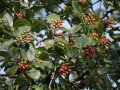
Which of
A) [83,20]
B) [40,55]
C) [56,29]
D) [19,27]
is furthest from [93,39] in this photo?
[19,27]

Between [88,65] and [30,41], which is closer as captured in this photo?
[30,41]

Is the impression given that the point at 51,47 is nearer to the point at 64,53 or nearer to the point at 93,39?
the point at 64,53

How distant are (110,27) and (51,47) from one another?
0.81 m

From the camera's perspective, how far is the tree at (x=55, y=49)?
181cm

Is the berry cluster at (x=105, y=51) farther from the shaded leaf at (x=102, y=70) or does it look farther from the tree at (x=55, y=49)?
the shaded leaf at (x=102, y=70)

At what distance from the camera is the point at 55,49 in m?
1.96

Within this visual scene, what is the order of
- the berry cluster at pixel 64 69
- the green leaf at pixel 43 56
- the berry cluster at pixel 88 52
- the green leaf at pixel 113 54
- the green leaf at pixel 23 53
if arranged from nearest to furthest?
the green leaf at pixel 23 53 < the green leaf at pixel 43 56 < the berry cluster at pixel 64 69 < the berry cluster at pixel 88 52 < the green leaf at pixel 113 54

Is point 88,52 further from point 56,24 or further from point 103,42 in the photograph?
point 56,24

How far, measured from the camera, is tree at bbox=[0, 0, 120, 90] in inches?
71.3

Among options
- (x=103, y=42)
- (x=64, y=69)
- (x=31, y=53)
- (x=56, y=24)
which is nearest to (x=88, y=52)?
(x=103, y=42)

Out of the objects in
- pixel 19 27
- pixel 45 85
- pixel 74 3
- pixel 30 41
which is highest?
pixel 74 3

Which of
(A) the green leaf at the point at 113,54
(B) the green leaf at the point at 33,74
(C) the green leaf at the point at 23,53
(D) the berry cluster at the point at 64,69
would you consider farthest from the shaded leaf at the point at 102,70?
(C) the green leaf at the point at 23,53

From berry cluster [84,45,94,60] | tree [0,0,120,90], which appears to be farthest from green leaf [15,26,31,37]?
berry cluster [84,45,94,60]

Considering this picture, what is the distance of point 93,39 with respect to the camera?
212cm
